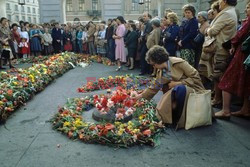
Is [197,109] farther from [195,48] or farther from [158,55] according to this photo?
[195,48]

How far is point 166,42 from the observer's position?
747 centimetres

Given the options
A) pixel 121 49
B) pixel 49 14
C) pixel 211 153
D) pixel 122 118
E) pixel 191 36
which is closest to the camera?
pixel 211 153

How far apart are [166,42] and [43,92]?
144 inches

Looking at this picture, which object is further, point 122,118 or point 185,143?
point 122,118

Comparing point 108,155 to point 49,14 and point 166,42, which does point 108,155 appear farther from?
point 49,14

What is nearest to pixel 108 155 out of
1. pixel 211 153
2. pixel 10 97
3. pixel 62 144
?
pixel 62 144

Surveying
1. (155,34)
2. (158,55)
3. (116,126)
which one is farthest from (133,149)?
(155,34)

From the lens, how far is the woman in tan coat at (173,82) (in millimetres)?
3957

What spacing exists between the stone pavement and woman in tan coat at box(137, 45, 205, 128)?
0.27 metres

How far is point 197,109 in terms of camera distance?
3.90 meters

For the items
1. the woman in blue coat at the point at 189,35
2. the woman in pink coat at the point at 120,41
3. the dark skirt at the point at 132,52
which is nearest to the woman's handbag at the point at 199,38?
the woman in blue coat at the point at 189,35

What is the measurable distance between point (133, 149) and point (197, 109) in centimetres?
117

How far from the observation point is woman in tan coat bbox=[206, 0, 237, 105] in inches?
182

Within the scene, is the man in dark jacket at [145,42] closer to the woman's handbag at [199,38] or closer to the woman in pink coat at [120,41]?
the woman in pink coat at [120,41]
